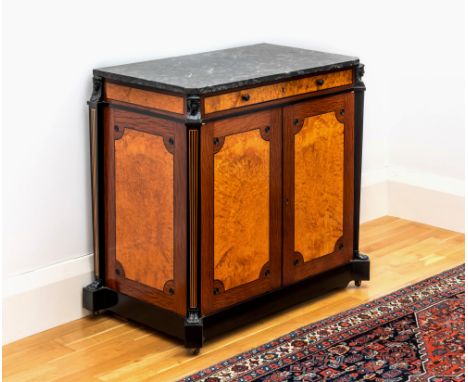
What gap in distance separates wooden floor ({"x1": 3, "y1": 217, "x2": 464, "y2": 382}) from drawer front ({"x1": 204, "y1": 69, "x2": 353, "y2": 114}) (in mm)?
902

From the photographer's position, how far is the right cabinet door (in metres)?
4.13

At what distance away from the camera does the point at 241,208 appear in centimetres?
396

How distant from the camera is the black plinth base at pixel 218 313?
3887 mm

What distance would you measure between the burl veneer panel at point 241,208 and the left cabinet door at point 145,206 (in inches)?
6.0

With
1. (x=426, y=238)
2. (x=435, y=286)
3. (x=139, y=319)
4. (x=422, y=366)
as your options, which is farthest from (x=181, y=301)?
(x=426, y=238)

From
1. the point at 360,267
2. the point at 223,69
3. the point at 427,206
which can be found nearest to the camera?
the point at 223,69

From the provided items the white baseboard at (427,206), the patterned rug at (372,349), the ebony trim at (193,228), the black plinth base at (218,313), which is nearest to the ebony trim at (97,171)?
the black plinth base at (218,313)

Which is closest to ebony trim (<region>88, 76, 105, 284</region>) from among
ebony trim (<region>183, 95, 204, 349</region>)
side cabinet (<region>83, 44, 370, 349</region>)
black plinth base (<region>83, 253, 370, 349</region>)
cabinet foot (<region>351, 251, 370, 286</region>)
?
side cabinet (<region>83, 44, 370, 349</region>)

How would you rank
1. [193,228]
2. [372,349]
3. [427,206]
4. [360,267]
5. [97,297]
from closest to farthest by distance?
[193,228] < [372,349] < [97,297] < [360,267] < [427,206]

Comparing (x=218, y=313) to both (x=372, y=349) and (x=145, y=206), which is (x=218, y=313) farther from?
(x=372, y=349)

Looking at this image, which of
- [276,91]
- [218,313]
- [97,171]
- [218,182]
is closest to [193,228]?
[218,182]

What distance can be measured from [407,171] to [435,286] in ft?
3.52

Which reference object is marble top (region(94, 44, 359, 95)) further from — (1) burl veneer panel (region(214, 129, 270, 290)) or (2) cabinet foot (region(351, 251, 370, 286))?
(2) cabinet foot (region(351, 251, 370, 286))

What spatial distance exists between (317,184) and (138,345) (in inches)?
38.7
